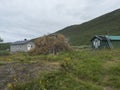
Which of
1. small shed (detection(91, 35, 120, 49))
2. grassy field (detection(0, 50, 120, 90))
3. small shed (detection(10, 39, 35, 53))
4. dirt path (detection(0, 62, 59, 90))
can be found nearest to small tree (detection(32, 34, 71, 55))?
small shed (detection(91, 35, 120, 49))

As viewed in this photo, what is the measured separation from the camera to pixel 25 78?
37.0ft

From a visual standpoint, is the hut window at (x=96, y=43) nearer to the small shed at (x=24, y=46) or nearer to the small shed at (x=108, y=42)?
the small shed at (x=108, y=42)

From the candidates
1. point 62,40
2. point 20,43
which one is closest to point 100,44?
point 62,40

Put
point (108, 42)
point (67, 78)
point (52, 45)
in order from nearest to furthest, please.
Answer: point (67, 78) → point (52, 45) → point (108, 42)

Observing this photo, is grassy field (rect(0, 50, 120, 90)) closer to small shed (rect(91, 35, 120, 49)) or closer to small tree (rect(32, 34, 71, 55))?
small tree (rect(32, 34, 71, 55))

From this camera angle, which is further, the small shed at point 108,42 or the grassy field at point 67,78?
the small shed at point 108,42

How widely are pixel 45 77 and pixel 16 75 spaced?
70.4 inches

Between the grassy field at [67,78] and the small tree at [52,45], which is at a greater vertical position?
the small tree at [52,45]

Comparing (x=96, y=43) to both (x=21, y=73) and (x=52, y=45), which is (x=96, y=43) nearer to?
(x=52, y=45)

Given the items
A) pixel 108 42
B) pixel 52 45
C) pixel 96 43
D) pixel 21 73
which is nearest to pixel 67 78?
pixel 21 73

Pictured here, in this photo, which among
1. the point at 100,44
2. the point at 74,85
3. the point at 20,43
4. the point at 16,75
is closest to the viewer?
the point at 74,85

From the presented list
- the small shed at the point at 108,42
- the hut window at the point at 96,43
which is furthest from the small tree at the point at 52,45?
the hut window at the point at 96,43

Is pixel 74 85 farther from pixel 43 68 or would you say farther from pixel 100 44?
pixel 100 44

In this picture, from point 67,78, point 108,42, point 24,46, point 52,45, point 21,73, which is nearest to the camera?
point 67,78
